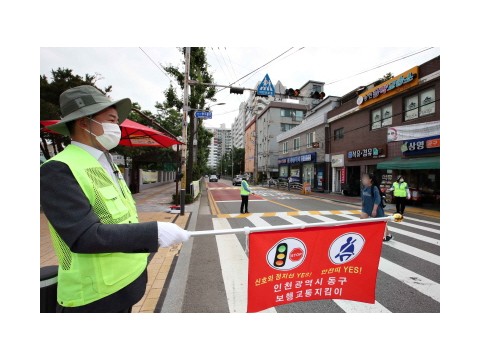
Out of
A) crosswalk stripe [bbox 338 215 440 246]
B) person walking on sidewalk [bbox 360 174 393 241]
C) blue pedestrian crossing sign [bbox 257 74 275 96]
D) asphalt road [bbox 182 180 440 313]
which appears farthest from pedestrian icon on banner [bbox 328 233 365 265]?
blue pedestrian crossing sign [bbox 257 74 275 96]

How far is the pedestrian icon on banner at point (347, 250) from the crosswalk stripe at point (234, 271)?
1.24 metres

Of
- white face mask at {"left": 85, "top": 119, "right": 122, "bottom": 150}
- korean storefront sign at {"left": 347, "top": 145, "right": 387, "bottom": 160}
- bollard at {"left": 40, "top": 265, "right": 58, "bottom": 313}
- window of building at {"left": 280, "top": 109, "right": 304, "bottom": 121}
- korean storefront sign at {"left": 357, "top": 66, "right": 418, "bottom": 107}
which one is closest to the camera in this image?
white face mask at {"left": 85, "top": 119, "right": 122, "bottom": 150}

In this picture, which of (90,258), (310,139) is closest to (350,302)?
(90,258)

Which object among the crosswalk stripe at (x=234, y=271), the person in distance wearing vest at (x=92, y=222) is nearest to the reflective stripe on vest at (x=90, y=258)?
the person in distance wearing vest at (x=92, y=222)

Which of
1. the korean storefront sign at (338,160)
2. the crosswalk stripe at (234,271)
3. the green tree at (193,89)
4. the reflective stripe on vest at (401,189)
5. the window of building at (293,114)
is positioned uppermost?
the window of building at (293,114)

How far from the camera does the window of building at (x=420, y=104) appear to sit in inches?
498

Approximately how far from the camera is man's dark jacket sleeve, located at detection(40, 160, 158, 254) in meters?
1.20

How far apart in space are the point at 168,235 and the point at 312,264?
131 cm

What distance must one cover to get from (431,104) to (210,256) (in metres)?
14.4

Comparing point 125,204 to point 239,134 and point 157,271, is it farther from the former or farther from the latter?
point 239,134

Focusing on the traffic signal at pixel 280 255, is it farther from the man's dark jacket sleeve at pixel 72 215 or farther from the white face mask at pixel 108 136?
the white face mask at pixel 108 136

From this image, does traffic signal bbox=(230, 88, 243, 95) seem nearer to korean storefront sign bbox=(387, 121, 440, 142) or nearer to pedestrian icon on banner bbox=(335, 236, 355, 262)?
pedestrian icon on banner bbox=(335, 236, 355, 262)

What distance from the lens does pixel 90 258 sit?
136 cm

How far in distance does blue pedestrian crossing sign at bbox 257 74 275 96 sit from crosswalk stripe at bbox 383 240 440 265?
6150mm
